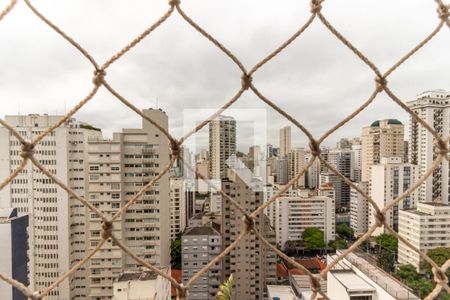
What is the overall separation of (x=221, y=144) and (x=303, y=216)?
37.2 ft

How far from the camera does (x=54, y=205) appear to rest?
714 centimetres

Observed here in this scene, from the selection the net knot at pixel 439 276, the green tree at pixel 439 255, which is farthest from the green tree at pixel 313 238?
the net knot at pixel 439 276

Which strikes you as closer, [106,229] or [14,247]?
[106,229]

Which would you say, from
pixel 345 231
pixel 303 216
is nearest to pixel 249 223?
pixel 303 216

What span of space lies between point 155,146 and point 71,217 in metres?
2.88

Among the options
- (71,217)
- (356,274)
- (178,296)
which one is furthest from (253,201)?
(71,217)

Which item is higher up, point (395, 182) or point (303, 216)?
point (395, 182)

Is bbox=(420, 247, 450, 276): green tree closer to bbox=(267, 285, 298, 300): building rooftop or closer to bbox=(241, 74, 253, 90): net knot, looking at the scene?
bbox=(267, 285, 298, 300): building rooftop

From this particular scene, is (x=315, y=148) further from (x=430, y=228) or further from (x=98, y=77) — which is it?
(x=430, y=228)

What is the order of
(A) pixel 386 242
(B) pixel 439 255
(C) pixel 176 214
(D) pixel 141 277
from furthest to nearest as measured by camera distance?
(A) pixel 386 242 → (C) pixel 176 214 → (B) pixel 439 255 → (D) pixel 141 277

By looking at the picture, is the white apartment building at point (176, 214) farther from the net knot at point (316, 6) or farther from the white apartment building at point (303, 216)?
the net knot at point (316, 6)

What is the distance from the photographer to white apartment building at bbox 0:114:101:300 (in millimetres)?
6922

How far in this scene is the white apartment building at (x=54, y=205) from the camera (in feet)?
22.7

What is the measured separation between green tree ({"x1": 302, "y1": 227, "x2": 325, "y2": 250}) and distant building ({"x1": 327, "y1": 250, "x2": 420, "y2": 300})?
646 cm
